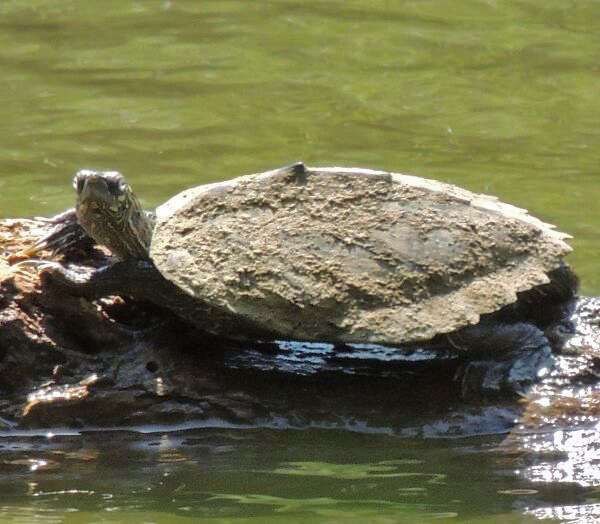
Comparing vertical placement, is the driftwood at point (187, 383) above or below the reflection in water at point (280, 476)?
above

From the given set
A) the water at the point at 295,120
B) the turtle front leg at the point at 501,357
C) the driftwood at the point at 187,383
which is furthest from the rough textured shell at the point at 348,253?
the water at the point at 295,120

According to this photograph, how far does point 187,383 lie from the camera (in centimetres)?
455

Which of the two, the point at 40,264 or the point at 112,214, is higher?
the point at 112,214

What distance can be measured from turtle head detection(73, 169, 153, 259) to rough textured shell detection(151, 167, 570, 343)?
74mm

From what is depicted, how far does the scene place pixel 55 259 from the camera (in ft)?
15.3

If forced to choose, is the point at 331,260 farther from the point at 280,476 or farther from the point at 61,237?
the point at 61,237

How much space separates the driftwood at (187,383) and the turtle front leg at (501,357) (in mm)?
50

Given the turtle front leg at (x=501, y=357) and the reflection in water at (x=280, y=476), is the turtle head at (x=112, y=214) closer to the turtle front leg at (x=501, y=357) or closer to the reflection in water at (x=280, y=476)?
the reflection in water at (x=280, y=476)

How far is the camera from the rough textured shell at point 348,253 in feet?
14.4

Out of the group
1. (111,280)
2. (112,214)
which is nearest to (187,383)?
(111,280)

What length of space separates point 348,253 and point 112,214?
835 mm

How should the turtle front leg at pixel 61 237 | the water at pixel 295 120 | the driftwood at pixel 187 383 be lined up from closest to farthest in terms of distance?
the water at pixel 295 120 → the driftwood at pixel 187 383 → the turtle front leg at pixel 61 237

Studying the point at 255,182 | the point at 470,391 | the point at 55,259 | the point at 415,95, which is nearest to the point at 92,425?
the point at 55,259

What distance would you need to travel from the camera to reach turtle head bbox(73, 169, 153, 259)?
4.47 m
